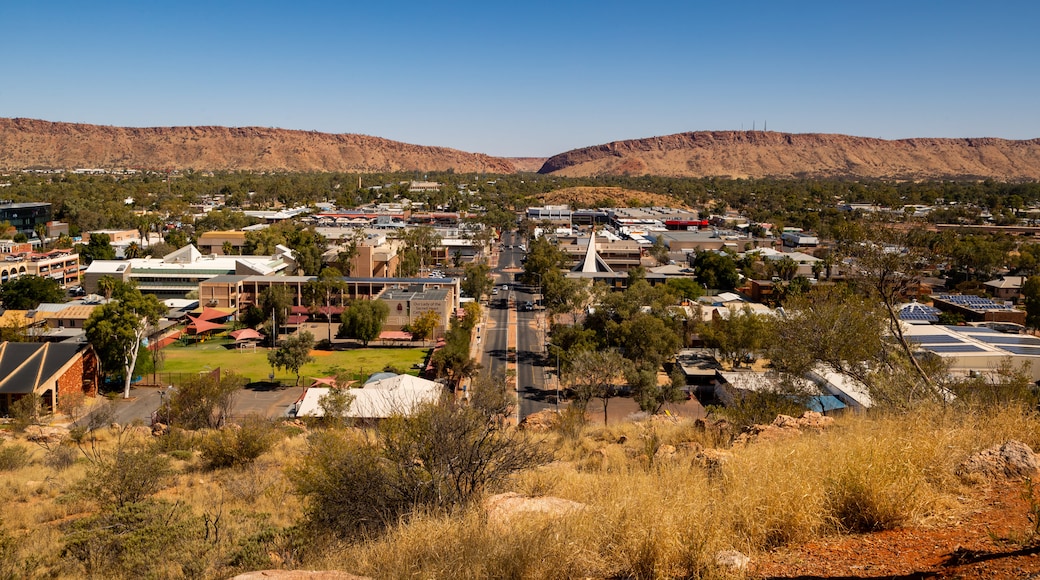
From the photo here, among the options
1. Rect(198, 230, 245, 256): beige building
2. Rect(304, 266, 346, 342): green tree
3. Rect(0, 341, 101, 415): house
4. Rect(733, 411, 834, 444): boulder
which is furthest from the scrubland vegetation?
Rect(198, 230, 245, 256): beige building

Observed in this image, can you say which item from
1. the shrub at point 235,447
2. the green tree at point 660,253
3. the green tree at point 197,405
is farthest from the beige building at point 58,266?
the green tree at point 660,253

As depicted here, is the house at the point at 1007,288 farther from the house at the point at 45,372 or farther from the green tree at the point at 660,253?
the house at the point at 45,372

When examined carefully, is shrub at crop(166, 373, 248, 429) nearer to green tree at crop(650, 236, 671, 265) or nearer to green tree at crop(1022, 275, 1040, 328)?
green tree at crop(1022, 275, 1040, 328)

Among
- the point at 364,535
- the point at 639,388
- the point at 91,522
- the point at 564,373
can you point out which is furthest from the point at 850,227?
the point at 564,373

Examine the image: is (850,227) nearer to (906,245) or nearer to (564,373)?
(906,245)

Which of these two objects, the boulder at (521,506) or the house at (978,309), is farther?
the house at (978,309)

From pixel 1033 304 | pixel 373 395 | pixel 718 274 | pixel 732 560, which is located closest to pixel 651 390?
pixel 373 395

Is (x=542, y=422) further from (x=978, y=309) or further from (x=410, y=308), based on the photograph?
(x=978, y=309)
